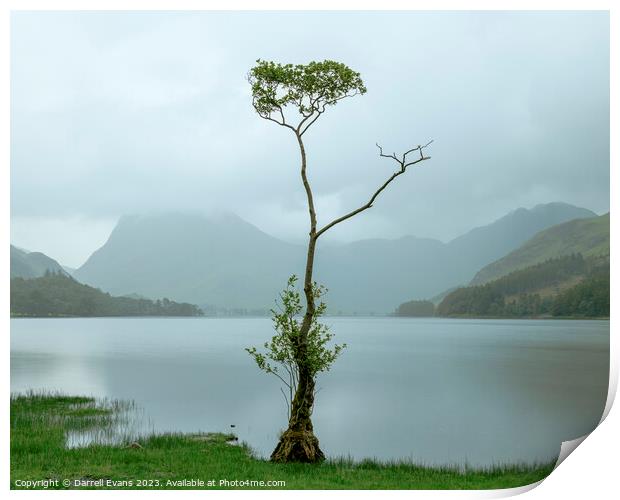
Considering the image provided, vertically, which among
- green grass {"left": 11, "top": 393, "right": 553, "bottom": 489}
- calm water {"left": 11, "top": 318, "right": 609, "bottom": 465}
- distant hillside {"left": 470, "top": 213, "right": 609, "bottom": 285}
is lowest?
calm water {"left": 11, "top": 318, "right": 609, "bottom": 465}

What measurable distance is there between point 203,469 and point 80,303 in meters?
16.2

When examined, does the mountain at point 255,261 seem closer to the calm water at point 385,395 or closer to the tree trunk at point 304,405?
the calm water at point 385,395

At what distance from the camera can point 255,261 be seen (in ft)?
54.1

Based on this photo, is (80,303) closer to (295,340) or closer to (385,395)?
(385,395)

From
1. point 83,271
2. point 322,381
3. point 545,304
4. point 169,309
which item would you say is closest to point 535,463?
point 322,381

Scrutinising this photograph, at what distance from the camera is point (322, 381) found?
15359 mm

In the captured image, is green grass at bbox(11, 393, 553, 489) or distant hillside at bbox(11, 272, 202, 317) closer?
green grass at bbox(11, 393, 553, 489)

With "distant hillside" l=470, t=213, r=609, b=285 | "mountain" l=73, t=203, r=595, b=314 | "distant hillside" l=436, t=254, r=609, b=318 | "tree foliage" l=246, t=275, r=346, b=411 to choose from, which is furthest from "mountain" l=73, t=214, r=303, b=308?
"tree foliage" l=246, t=275, r=346, b=411

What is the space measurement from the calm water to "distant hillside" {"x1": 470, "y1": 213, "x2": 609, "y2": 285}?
2263mm

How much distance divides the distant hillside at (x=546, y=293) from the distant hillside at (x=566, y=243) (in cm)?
32

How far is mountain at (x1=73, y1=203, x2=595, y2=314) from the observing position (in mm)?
14539

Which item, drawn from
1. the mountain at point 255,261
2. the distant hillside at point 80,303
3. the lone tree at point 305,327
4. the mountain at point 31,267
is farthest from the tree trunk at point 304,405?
the distant hillside at point 80,303

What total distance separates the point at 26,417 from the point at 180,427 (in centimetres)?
242

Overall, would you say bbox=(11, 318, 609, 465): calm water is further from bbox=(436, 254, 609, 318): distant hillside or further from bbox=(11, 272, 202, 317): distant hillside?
bbox=(11, 272, 202, 317): distant hillside
